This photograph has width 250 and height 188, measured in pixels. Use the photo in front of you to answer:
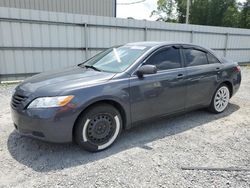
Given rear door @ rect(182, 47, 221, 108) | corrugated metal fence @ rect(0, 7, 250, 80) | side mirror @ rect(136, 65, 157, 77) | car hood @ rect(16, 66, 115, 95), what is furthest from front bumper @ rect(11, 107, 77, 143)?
corrugated metal fence @ rect(0, 7, 250, 80)

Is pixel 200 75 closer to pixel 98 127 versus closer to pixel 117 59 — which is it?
pixel 117 59

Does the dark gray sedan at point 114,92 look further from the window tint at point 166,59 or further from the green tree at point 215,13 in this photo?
the green tree at point 215,13

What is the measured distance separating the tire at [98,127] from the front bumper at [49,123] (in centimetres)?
14

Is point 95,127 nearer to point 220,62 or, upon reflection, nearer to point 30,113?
point 30,113

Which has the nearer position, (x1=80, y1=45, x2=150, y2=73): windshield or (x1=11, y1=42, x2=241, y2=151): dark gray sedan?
(x1=11, y1=42, x2=241, y2=151): dark gray sedan

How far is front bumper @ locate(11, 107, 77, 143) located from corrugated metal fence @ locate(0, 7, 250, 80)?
502 centimetres

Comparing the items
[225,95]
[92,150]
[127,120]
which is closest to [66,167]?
[92,150]

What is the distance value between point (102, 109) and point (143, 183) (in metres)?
1.10

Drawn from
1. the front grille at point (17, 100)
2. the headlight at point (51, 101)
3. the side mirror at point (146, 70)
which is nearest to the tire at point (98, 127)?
the headlight at point (51, 101)

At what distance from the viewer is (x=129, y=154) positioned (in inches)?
122

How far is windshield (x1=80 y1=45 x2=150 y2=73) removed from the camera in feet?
11.5

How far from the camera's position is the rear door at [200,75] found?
4.07 m

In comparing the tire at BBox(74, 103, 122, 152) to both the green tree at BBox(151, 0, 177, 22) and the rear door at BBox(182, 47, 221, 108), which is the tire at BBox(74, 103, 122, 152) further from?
the green tree at BBox(151, 0, 177, 22)

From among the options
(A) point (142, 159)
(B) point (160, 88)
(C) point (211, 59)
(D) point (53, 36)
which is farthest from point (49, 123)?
(D) point (53, 36)
